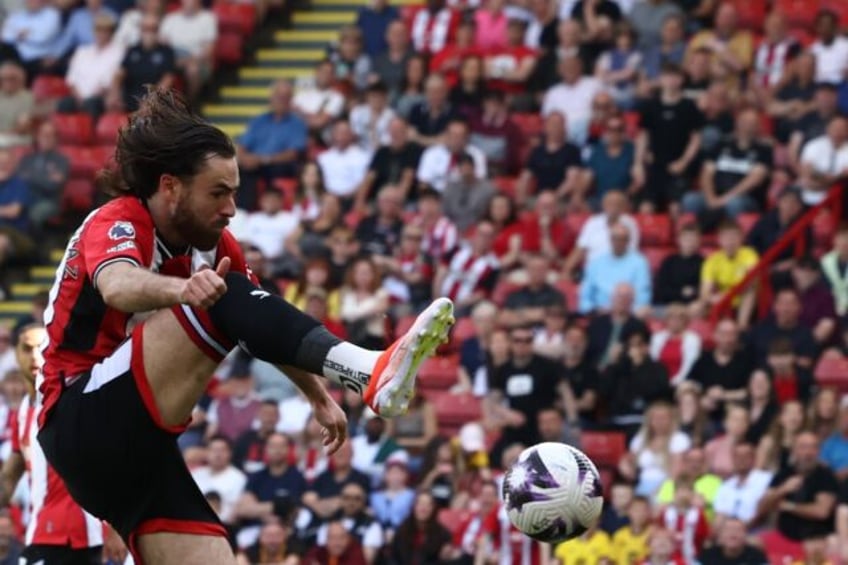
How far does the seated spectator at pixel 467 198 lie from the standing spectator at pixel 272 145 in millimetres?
2240

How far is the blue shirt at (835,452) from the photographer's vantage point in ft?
47.9

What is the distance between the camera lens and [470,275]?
17.5 metres

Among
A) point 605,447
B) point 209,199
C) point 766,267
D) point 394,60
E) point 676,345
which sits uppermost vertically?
point 209,199

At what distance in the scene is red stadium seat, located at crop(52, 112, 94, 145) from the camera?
20672mm

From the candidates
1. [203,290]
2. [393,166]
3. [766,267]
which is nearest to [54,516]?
[203,290]

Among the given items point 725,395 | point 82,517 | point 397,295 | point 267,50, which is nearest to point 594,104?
point 397,295

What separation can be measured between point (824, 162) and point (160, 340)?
10066 mm

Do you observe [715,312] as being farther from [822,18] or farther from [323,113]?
[323,113]

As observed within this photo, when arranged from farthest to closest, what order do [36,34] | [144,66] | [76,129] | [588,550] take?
[36,34], [144,66], [76,129], [588,550]

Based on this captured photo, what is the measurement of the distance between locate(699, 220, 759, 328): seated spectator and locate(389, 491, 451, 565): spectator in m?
3.04

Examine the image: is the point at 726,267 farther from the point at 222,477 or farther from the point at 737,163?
the point at 222,477

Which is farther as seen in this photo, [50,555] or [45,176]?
[45,176]

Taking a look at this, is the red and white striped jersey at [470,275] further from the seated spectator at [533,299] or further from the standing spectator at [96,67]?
the standing spectator at [96,67]

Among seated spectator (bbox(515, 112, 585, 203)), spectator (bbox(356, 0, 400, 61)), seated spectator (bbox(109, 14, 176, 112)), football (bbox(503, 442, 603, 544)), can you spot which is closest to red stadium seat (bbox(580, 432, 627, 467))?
seated spectator (bbox(515, 112, 585, 203))
